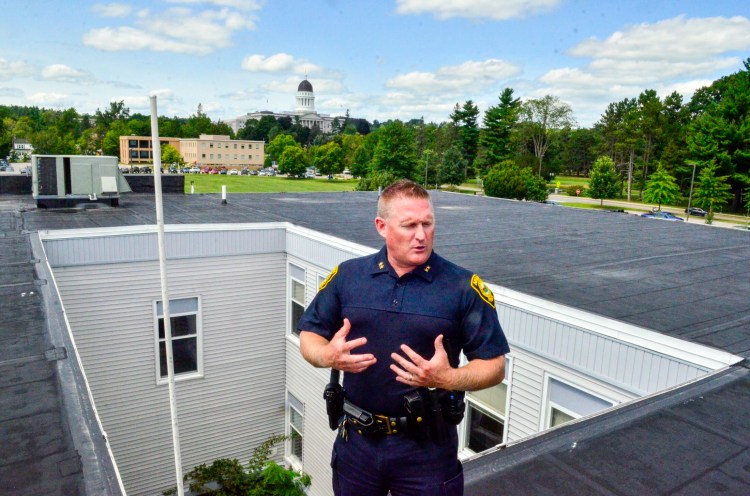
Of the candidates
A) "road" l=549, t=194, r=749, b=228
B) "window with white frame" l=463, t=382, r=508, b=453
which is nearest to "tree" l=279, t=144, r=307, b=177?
"road" l=549, t=194, r=749, b=228

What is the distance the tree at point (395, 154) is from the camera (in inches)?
2788

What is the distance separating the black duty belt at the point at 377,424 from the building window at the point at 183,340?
9.37m

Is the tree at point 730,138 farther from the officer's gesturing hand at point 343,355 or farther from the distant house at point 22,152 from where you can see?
the distant house at point 22,152

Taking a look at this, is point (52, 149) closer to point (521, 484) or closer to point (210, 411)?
point (210, 411)

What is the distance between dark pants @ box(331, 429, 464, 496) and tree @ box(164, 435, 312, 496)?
7.64m

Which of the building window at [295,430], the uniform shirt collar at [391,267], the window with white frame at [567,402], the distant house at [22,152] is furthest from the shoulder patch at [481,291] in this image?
the distant house at [22,152]

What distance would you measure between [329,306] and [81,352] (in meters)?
9.26

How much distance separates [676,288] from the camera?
802 cm

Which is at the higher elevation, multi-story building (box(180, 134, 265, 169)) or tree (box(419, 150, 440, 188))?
multi-story building (box(180, 134, 265, 169))

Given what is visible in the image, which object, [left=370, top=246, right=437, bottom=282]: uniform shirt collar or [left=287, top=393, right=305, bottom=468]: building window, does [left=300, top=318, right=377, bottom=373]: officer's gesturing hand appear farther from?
[left=287, top=393, right=305, bottom=468]: building window

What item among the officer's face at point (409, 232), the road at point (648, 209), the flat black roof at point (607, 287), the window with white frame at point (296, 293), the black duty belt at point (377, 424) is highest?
the officer's face at point (409, 232)

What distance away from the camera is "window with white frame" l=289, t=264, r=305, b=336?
1171cm

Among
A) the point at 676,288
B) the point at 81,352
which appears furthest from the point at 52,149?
the point at 676,288

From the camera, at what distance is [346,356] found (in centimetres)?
237
